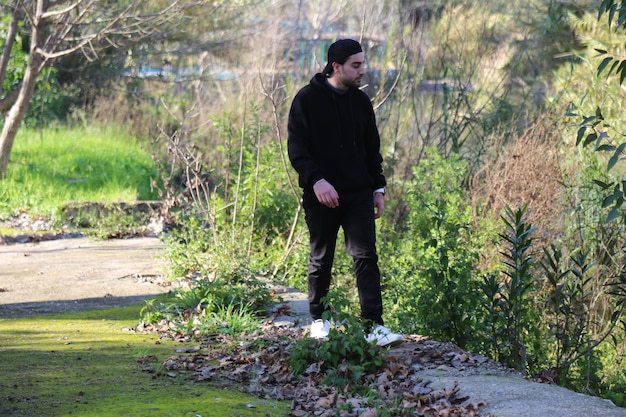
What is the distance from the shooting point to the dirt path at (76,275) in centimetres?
794

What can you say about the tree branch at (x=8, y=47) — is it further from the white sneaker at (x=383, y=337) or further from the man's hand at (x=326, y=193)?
the white sneaker at (x=383, y=337)

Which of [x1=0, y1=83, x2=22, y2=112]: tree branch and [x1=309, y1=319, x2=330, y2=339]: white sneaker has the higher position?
[x1=0, y1=83, x2=22, y2=112]: tree branch

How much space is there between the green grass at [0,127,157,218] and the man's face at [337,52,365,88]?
7725 mm

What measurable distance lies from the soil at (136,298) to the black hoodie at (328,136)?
117 centimetres

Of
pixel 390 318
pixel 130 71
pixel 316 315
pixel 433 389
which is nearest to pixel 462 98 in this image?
pixel 390 318

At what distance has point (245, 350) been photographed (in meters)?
6.14

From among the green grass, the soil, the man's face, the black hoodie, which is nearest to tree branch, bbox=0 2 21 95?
the green grass

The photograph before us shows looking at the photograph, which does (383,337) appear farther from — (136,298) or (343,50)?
(136,298)

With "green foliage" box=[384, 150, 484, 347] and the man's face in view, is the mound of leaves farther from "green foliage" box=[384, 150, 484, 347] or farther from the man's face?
the man's face

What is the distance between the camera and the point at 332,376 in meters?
5.33

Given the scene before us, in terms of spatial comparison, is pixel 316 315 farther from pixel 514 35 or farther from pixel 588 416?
pixel 514 35

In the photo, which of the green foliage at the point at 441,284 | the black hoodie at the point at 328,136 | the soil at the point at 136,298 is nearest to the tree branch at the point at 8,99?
the soil at the point at 136,298

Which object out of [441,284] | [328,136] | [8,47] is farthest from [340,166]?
[8,47]

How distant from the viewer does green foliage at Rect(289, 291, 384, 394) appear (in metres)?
5.29
